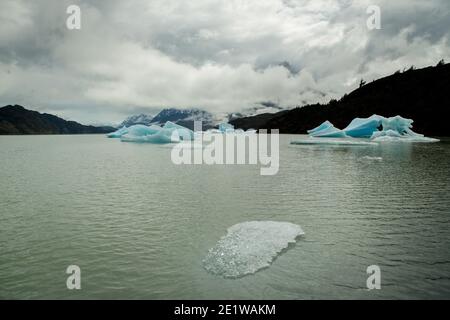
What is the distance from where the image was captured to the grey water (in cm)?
576

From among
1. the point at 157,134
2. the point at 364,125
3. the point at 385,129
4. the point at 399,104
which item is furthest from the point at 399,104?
the point at 157,134

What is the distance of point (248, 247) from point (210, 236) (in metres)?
1.44

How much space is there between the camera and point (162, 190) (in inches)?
576

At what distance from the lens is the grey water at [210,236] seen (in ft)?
18.9

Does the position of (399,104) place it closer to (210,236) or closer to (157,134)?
(157,134)

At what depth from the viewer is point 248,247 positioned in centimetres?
735

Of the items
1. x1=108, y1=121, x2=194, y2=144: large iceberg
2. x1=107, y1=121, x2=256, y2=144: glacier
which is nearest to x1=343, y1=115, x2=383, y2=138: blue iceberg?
x1=107, y1=121, x2=256, y2=144: glacier

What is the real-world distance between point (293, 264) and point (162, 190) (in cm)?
906

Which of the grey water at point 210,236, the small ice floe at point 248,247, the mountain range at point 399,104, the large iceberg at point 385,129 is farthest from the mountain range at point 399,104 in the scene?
the small ice floe at point 248,247

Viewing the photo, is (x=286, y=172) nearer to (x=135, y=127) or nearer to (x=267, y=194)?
(x=267, y=194)

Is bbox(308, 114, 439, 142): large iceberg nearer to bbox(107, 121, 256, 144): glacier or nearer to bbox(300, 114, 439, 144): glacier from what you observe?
bbox(300, 114, 439, 144): glacier

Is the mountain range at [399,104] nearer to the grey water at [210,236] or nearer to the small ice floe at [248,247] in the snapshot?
the grey water at [210,236]

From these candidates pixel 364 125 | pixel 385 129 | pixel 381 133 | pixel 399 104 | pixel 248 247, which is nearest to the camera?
pixel 248 247
